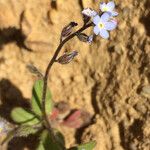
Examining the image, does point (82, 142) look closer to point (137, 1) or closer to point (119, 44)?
point (119, 44)

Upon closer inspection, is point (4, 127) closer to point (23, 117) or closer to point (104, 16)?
point (23, 117)

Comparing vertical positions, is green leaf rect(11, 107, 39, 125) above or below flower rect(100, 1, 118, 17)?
below

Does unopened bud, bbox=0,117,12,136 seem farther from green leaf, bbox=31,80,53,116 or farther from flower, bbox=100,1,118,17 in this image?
flower, bbox=100,1,118,17

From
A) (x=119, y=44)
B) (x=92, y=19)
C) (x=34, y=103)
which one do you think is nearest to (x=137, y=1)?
(x=119, y=44)

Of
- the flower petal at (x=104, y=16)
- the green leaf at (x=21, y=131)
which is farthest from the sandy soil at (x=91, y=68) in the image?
the flower petal at (x=104, y=16)

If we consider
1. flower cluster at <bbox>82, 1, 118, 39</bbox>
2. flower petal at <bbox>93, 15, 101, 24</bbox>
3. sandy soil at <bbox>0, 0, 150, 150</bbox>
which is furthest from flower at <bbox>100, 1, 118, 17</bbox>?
A: sandy soil at <bbox>0, 0, 150, 150</bbox>

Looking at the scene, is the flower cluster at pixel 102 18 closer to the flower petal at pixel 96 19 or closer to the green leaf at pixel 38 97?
the flower petal at pixel 96 19
